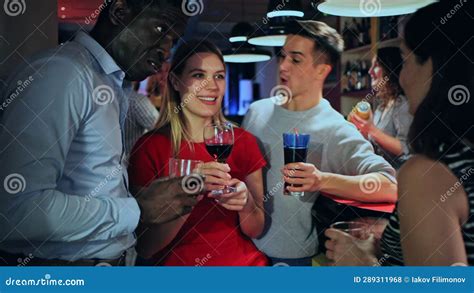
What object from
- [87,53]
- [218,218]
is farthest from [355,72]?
[87,53]

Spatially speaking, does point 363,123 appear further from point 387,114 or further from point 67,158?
point 67,158

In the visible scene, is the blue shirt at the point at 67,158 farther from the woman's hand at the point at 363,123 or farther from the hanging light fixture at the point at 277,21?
the woman's hand at the point at 363,123

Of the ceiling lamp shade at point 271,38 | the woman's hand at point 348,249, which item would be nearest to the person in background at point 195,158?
the ceiling lamp shade at point 271,38

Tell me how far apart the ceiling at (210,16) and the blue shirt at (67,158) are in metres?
0.14

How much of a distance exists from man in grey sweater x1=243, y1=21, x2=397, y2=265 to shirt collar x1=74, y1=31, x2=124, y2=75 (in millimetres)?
690

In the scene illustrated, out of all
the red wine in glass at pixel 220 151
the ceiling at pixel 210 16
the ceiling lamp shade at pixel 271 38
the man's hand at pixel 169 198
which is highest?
the ceiling at pixel 210 16

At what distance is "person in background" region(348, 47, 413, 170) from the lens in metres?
2.70

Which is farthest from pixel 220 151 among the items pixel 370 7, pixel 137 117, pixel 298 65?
pixel 370 7

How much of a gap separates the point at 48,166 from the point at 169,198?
567mm

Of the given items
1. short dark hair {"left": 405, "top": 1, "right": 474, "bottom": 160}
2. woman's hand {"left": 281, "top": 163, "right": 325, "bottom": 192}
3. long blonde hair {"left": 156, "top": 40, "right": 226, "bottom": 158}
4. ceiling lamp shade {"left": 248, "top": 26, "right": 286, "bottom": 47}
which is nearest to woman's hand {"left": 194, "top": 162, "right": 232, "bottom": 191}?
long blonde hair {"left": 156, "top": 40, "right": 226, "bottom": 158}

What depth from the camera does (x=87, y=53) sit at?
2.46 metres

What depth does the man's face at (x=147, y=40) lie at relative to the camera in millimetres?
2553

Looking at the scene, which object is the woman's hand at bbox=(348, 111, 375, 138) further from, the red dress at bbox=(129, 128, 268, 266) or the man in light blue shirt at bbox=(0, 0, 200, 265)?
the man in light blue shirt at bbox=(0, 0, 200, 265)

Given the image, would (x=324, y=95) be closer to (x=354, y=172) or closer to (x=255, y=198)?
(x=354, y=172)
